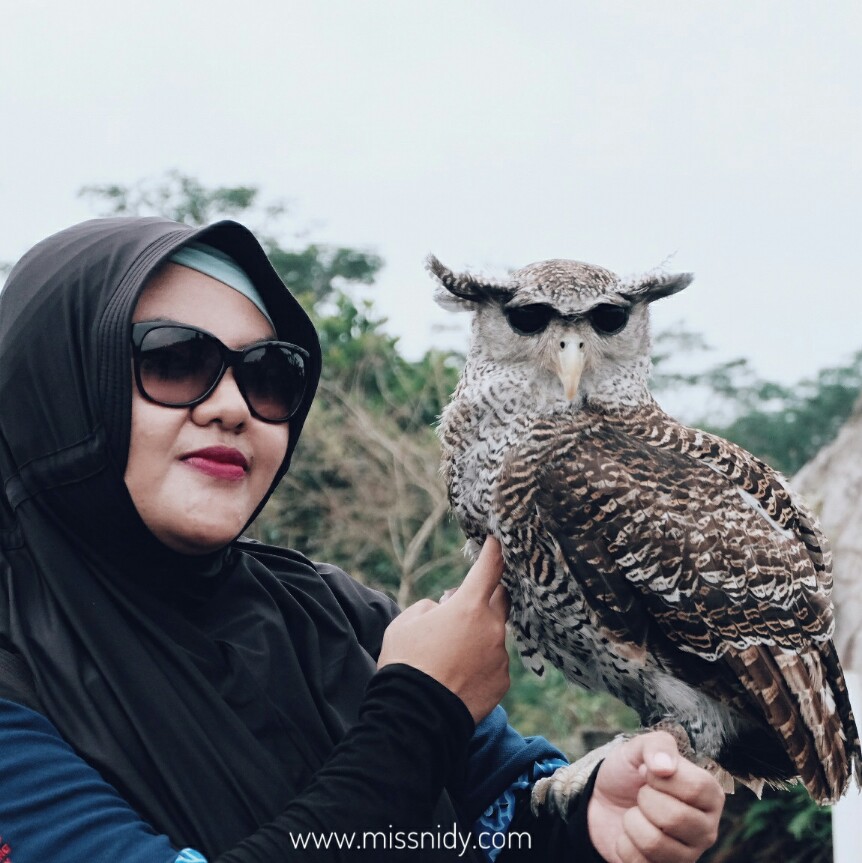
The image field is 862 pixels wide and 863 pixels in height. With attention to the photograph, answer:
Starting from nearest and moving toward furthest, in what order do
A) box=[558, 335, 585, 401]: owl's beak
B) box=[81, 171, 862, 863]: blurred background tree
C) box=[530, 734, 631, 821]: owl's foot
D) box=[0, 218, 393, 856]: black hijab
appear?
box=[0, 218, 393, 856]: black hijab < box=[530, 734, 631, 821]: owl's foot < box=[558, 335, 585, 401]: owl's beak < box=[81, 171, 862, 863]: blurred background tree

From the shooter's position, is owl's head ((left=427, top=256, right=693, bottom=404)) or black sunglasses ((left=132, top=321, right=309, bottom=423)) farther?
owl's head ((left=427, top=256, right=693, bottom=404))

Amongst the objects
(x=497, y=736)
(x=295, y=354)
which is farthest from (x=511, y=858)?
(x=295, y=354)

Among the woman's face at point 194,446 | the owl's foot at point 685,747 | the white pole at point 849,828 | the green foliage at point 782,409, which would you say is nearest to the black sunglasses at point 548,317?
the woman's face at point 194,446

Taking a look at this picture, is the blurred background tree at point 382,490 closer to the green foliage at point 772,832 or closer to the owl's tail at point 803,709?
the green foliage at point 772,832

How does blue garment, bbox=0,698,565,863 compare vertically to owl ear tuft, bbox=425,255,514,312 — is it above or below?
below

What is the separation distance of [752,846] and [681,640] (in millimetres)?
4853

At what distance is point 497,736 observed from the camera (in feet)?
6.56

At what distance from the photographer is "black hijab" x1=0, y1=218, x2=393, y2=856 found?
4.83 ft

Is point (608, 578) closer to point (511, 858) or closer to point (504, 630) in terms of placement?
point (504, 630)

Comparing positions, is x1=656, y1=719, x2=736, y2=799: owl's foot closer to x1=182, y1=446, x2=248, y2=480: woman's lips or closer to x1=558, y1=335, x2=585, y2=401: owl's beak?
x1=558, y1=335, x2=585, y2=401: owl's beak

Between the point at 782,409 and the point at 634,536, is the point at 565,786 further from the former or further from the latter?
the point at 782,409

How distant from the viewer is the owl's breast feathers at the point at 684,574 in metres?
1.87

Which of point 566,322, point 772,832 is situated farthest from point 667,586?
point 772,832

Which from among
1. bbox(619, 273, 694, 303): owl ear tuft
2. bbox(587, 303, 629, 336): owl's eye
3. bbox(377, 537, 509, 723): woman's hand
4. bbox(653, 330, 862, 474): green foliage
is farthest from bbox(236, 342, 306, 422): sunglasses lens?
bbox(653, 330, 862, 474): green foliage
